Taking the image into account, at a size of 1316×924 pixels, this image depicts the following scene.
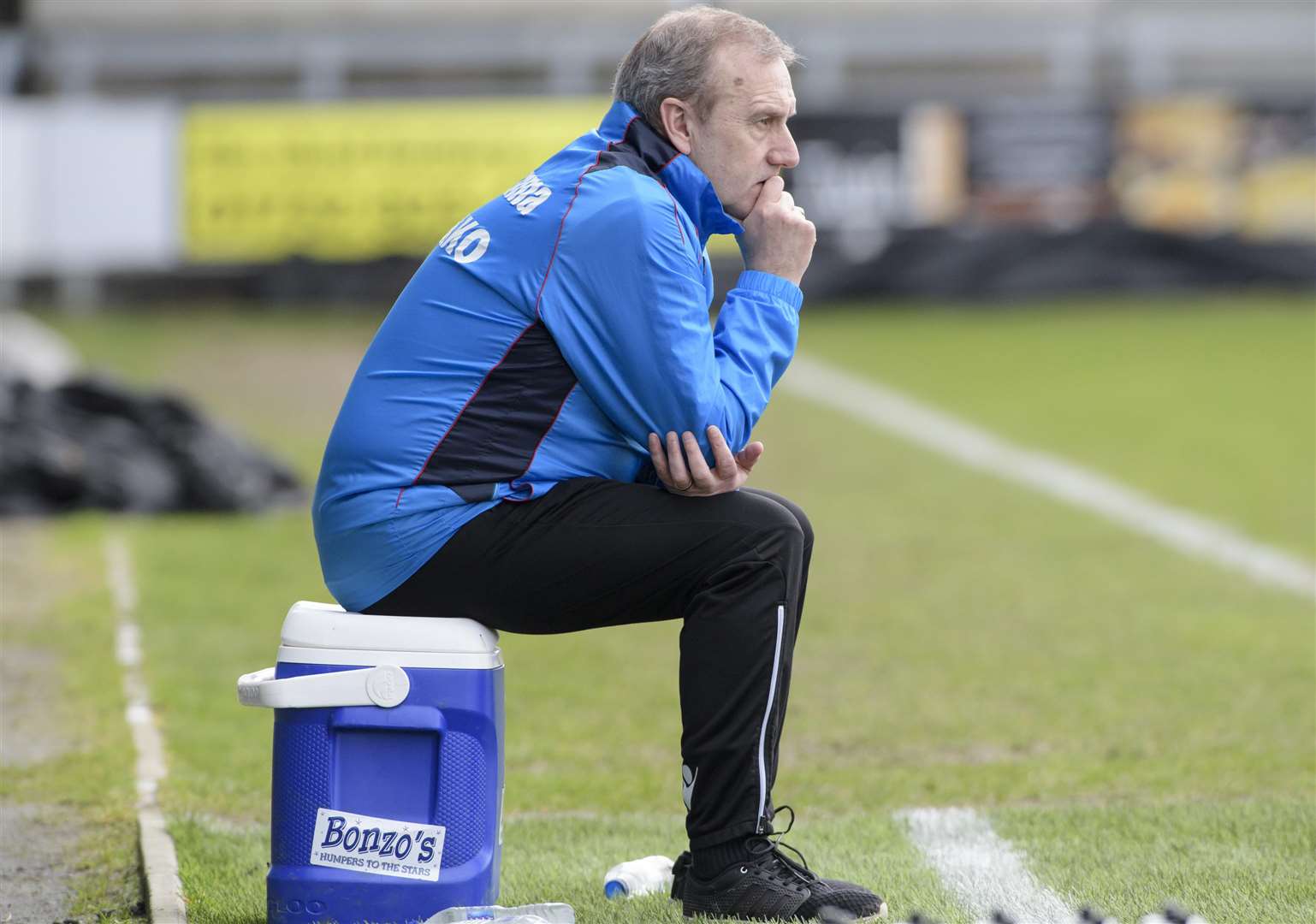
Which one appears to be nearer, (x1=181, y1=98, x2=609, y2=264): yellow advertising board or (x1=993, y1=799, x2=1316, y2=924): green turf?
(x1=993, y1=799, x2=1316, y2=924): green turf

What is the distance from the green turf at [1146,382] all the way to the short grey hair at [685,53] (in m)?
4.84

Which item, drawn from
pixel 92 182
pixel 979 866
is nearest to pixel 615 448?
pixel 979 866

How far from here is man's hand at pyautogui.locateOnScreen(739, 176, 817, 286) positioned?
11.9ft

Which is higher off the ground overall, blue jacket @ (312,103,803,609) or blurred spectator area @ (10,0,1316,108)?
blue jacket @ (312,103,803,609)

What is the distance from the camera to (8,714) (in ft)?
18.0

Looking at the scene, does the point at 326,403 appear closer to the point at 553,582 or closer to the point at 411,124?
the point at 411,124

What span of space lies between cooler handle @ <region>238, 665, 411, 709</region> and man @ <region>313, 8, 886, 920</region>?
169mm

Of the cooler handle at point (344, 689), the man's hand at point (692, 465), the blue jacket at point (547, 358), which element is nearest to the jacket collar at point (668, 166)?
the blue jacket at point (547, 358)

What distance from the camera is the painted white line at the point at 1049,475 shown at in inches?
298

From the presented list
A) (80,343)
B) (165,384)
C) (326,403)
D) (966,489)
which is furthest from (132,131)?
(966,489)

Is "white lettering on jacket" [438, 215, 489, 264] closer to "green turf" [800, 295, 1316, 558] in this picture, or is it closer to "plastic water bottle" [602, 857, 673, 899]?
"plastic water bottle" [602, 857, 673, 899]

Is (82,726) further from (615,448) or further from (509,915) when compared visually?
(615,448)

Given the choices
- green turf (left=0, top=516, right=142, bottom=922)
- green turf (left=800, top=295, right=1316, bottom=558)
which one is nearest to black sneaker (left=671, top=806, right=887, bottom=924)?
green turf (left=0, top=516, right=142, bottom=922)

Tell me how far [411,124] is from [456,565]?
15.1 m
